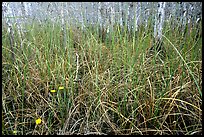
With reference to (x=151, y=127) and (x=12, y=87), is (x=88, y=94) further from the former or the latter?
(x=12, y=87)

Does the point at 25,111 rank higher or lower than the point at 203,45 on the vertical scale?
lower

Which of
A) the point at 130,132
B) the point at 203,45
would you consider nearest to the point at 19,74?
the point at 130,132

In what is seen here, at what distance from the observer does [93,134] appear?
3.69 feet

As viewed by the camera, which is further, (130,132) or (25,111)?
(25,111)

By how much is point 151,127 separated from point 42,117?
24.1 inches

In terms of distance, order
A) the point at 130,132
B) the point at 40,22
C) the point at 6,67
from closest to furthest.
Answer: the point at 130,132
the point at 6,67
the point at 40,22

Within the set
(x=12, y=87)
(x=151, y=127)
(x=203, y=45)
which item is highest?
(x=203, y=45)

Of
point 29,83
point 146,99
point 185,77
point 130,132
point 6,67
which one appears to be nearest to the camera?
point 130,132

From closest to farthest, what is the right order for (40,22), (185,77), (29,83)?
(185,77)
(29,83)
(40,22)

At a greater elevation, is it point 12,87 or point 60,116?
point 12,87

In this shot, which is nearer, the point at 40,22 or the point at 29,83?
the point at 29,83

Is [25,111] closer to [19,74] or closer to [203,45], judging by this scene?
[19,74]

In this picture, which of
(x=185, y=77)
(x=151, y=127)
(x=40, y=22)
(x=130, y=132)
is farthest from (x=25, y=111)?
(x=40, y=22)

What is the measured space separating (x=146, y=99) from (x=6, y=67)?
1.07 m
